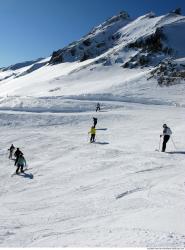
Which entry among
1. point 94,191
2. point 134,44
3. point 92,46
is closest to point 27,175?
point 94,191

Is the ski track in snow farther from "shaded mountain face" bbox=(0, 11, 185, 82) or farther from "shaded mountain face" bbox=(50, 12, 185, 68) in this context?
"shaded mountain face" bbox=(50, 12, 185, 68)

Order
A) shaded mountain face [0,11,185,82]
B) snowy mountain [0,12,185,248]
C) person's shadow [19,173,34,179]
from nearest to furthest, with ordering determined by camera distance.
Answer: snowy mountain [0,12,185,248] < person's shadow [19,173,34,179] < shaded mountain face [0,11,185,82]

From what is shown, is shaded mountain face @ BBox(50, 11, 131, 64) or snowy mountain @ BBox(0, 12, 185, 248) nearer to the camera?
snowy mountain @ BBox(0, 12, 185, 248)

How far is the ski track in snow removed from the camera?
1146 centimetres

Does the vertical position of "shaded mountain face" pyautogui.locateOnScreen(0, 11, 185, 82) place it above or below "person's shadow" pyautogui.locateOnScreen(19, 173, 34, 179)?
above

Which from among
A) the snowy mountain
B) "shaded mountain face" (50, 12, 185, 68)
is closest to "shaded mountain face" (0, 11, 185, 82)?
"shaded mountain face" (50, 12, 185, 68)

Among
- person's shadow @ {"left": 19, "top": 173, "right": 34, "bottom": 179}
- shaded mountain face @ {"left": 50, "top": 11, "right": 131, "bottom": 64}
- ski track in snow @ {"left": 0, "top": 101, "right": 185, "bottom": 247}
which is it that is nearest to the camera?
ski track in snow @ {"left": 0, "top": 101, "right": 185, "bottom": 247}

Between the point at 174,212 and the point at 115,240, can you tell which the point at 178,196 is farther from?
the point at 115,240

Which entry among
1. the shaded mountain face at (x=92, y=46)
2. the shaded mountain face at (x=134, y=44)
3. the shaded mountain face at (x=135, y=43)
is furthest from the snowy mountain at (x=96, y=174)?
the shaded mountain face at (x=92, y=46)

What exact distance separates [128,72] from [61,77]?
55.3 ft

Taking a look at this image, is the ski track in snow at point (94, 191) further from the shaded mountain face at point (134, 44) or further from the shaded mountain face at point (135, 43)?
the shaded mountain face at point (135, 43)

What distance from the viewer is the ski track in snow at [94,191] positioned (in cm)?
1146

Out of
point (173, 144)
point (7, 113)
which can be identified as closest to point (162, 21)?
point (7, 113)

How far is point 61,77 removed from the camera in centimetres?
9350
